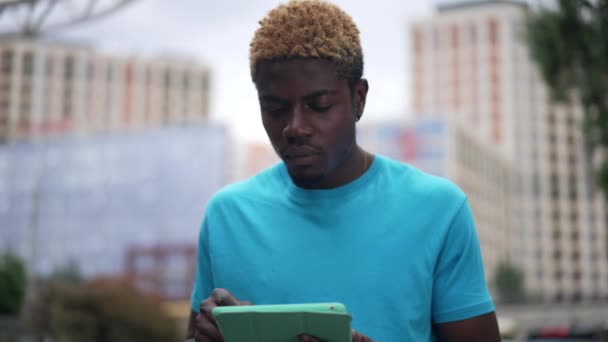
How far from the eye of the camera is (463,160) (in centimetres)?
7912

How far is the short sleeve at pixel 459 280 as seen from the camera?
5.14 feet

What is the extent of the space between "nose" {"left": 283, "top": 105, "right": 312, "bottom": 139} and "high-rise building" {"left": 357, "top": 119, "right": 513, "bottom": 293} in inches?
2620

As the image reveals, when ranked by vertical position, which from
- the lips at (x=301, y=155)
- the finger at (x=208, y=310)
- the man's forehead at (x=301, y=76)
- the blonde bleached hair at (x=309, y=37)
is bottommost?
the finger at (x=208, y=310)

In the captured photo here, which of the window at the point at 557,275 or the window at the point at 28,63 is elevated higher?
the window at the point at 28,63

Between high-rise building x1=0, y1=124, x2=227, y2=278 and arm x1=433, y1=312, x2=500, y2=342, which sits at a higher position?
arm x1=433, y1=312, x2=500, y2=342

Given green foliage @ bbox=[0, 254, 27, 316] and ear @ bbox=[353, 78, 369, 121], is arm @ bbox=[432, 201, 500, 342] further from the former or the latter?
green foliage @ bbox=[0, 254, 27, 316]

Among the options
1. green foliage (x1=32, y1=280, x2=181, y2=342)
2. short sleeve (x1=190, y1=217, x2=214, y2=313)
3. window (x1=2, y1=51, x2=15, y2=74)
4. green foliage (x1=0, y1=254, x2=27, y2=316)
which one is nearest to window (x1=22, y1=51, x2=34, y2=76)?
window (x1=2, y1=51, x2=15, y2=74)

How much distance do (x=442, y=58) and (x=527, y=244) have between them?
22051 mm

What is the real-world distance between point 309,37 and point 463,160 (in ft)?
259

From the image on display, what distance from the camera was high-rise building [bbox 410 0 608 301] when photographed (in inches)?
3880

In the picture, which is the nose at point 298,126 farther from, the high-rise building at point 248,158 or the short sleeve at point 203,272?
the high-rise building at point 248,158

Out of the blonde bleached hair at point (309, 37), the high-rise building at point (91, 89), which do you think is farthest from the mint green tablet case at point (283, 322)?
the high-rise building at point (91, 89)

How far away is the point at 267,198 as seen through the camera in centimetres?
169

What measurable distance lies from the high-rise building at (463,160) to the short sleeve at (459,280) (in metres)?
66.4
